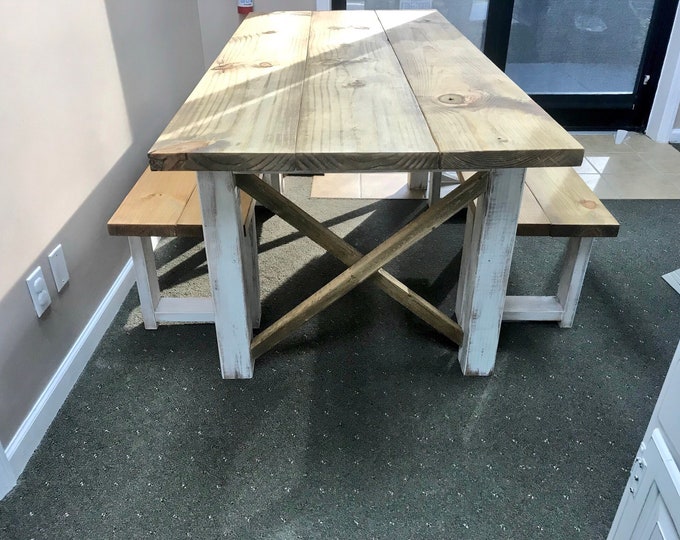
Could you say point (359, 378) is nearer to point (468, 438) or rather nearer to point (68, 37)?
point (468, 438)

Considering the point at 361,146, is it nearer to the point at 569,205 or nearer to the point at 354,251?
the point at 354,251

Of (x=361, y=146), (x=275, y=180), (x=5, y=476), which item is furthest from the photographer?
(x=275, y=180)

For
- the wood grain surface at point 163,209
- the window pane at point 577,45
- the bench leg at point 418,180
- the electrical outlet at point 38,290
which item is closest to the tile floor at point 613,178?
the bench leg at point 418,180

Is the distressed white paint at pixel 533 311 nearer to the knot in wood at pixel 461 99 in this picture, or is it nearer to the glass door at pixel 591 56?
the knot in wood at pixel 461 99

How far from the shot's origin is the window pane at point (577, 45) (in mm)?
3238

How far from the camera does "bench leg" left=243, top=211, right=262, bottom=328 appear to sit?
5.33 ft

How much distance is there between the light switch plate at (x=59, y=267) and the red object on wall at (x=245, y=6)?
1872 millimetres

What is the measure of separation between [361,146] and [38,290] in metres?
0.88

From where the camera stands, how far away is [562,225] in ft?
5.19

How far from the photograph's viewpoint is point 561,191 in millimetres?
1771

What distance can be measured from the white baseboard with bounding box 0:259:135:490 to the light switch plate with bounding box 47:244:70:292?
0.18 metres

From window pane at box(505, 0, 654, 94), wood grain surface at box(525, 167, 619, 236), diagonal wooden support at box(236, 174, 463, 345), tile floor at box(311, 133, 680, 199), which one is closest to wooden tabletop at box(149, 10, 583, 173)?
diagonal wooden support at box(236, 174, 463, 345)

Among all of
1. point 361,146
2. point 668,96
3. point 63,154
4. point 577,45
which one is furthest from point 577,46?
point 63,154

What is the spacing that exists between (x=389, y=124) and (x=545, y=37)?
97.2 inches
